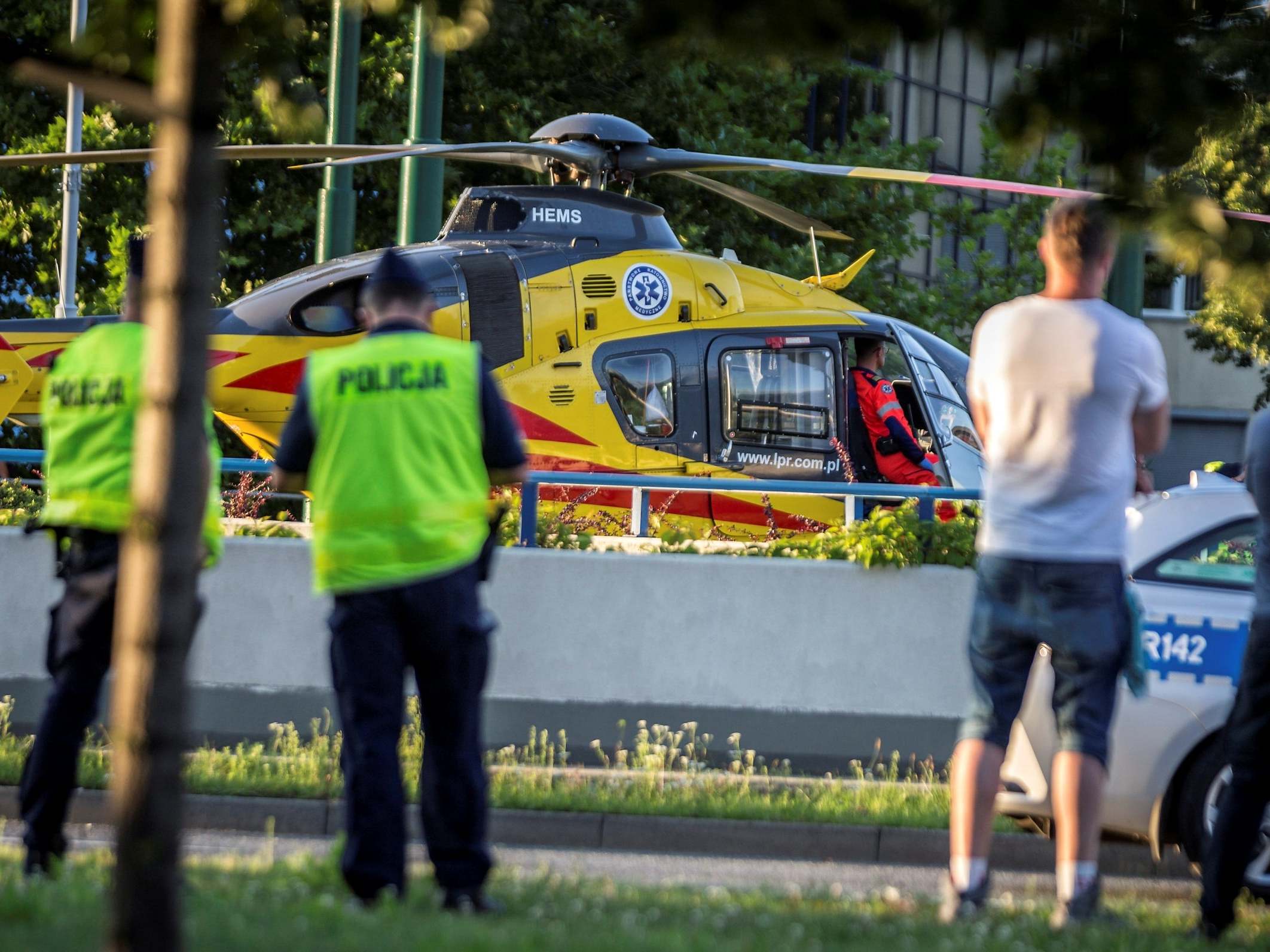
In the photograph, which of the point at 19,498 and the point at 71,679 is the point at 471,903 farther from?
the point at 19,498

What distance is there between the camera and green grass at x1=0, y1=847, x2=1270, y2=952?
12.7ft

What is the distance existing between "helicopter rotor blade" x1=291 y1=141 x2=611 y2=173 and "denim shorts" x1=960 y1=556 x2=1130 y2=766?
7.26 m

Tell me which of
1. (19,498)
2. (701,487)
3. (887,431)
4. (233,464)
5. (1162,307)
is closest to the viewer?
(233,464)

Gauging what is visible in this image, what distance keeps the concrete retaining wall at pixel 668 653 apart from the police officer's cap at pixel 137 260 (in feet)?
9.98

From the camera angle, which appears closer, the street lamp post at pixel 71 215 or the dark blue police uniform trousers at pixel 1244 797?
the dark blue police uniform trousers at pixel 1244 797

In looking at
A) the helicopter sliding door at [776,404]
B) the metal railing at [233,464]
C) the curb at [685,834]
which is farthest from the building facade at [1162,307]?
the curb at [685,834]

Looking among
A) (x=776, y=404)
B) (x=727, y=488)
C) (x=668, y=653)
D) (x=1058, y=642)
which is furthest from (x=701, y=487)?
(x=776, y=404)

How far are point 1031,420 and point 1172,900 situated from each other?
7.59 feet

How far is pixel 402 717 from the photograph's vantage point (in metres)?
4.77

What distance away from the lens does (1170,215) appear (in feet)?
12.2

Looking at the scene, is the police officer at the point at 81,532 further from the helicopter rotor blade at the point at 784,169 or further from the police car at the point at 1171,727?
the helicopter rotor blade at the point at 784,169

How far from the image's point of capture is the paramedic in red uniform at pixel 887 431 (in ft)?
42.8

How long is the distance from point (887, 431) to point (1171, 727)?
7395mm

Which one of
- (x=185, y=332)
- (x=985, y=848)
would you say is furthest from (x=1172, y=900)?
(x=185, y=332)
